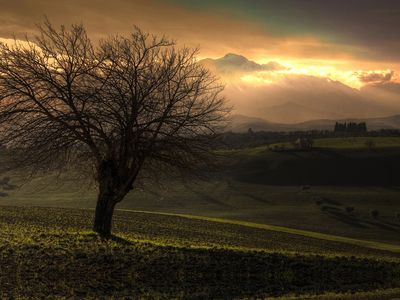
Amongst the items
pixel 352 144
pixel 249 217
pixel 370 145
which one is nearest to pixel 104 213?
pixel 249 217

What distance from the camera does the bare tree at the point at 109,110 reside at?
88.9 ft

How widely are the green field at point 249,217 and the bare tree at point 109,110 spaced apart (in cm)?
230

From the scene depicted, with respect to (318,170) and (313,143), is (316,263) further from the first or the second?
(313,143)

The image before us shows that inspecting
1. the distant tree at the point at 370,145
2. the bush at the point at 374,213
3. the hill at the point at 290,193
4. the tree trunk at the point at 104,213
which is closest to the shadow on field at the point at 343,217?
the hill at the point at 290,193

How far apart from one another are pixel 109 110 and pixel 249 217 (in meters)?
71.4

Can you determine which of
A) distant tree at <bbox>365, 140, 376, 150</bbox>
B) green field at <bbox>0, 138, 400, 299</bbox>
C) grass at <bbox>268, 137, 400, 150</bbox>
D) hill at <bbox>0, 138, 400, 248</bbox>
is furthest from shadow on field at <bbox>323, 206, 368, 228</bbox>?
grass at <bbox>268, 137, 400, 150</bbox>

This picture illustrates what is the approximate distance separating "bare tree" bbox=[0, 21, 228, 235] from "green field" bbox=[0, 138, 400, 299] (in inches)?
90.6

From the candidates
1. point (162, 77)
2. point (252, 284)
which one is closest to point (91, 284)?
point (252, 284)

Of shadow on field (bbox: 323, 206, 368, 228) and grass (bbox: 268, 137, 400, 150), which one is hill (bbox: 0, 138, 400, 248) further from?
grass (bbox: 268, 137, 400, 150)

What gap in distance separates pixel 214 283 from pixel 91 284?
4.75m

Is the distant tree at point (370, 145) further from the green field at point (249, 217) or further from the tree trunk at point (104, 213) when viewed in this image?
the tree trunk at point (104, 213)

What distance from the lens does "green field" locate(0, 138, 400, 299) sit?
72.4 feet

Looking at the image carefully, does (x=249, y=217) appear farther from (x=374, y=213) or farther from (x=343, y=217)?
(x=374, y=213)

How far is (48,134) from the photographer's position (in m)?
27.7
